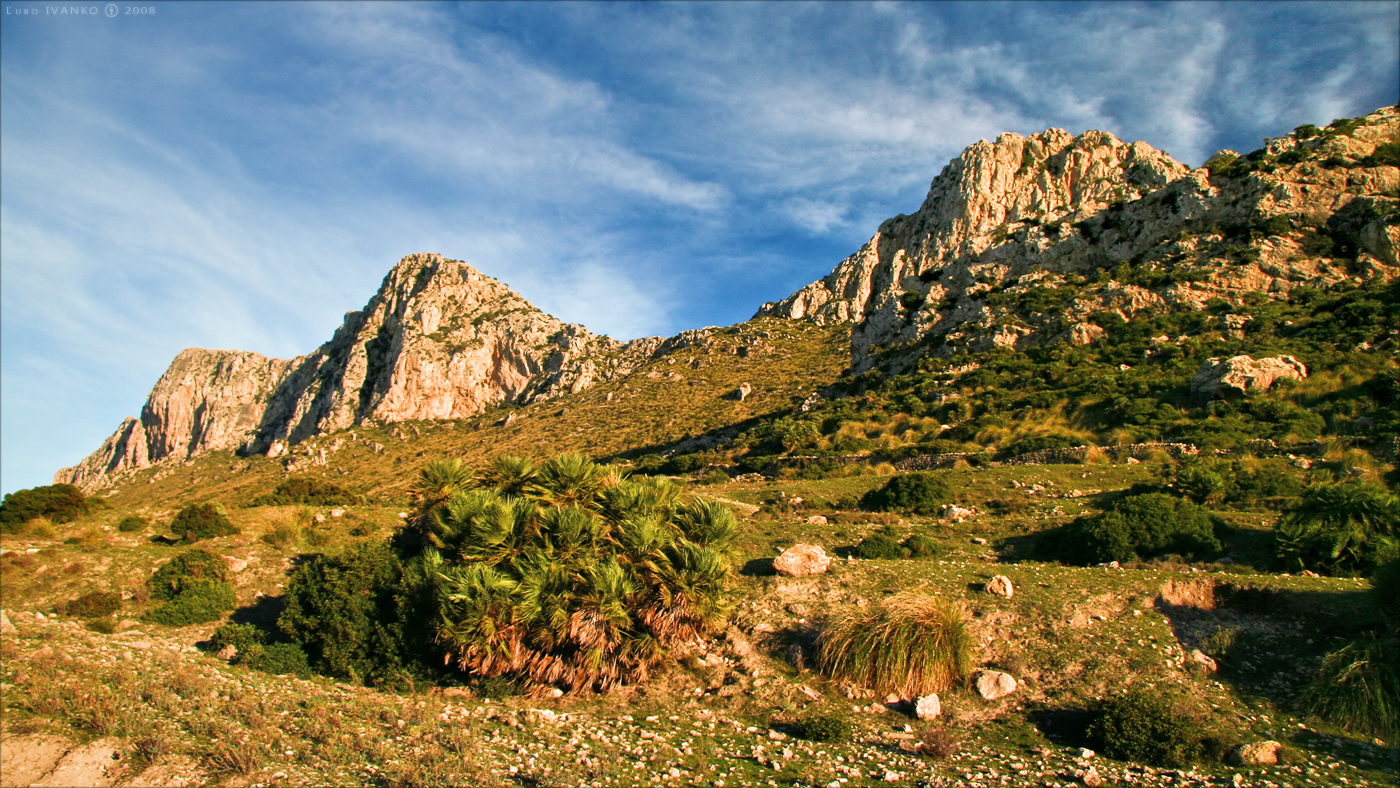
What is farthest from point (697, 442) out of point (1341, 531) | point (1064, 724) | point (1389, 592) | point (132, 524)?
point (1389, 592)

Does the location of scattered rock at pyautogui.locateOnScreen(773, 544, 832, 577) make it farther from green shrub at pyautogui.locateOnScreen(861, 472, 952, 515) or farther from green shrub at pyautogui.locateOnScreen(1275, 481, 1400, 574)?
green shrub at pyautogui.locateOnScreen(1275, 481, 1400, 574)

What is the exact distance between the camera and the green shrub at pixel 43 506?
17.6 metres

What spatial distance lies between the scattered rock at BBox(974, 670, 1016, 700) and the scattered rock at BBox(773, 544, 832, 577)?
168 inches

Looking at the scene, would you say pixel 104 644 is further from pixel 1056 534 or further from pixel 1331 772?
pixel 1056 534

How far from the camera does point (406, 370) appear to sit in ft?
306

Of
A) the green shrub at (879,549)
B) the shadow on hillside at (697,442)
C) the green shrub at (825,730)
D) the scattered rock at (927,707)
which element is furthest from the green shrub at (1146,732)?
the shadow on hillside at (697,442)

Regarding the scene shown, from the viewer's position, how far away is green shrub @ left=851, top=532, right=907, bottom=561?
14.1m

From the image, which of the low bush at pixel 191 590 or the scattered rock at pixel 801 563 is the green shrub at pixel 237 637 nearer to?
the low bush at pixel 191 590

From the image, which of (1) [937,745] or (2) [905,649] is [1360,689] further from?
(2) [905,649]

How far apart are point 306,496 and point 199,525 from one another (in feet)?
20.6

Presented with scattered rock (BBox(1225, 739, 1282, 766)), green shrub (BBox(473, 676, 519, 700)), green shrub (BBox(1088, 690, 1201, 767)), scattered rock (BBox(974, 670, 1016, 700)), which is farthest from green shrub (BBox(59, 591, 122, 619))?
scattered rock (BBox(1225, 739, 1282, 766))

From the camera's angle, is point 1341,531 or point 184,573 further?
point 184,573

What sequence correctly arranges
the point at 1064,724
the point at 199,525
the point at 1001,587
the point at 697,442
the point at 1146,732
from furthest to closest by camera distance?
the point at 697,442, the point at 199,525, the point at 1001,587, the point at 1064,724, the point at 1146,732

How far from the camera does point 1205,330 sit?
31484 millimetres
